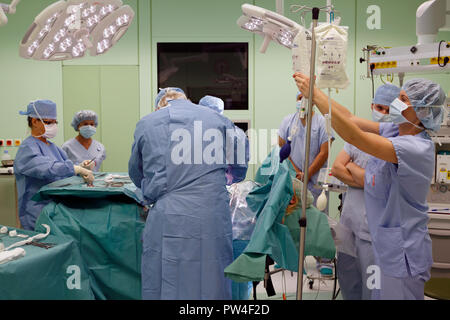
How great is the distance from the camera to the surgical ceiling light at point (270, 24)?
1763 millimetres

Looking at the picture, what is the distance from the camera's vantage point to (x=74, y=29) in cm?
204

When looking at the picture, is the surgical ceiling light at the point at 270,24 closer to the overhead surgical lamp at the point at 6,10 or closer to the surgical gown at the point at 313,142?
the overhead surgical lamp at the point at 6,10

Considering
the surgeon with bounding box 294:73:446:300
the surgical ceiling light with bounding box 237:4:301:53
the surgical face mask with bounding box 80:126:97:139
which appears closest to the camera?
the surgeon with bounding box 294:73:446:300

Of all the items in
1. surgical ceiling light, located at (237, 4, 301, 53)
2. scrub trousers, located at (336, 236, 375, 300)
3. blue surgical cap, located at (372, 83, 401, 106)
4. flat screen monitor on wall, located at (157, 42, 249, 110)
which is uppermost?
flat screen monitor on wall, located at (157, 42, 249, 110)

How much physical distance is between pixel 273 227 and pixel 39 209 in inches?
63.3

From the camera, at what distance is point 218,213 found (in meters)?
2.14

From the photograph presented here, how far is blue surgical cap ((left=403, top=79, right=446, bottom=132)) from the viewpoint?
1737 mm

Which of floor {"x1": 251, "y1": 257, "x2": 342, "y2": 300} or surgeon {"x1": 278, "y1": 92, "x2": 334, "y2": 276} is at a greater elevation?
surgeon {"x1": 278, "y1": 92, "x2": 334, "y2": 276}

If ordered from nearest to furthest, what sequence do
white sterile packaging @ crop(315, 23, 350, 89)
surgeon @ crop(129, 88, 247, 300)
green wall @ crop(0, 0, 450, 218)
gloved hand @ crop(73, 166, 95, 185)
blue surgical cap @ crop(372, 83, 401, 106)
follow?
white sterile packaging @ crop(315, 23, 350, 89)
surgeon @ crop(129, 88, 247, 300)
blue surgical cap @ crop(372, 83, 401, 106)
gloved hand @ crop(73, 166, 95, 185)
green wall @ crop(0, 0, 450, 218)

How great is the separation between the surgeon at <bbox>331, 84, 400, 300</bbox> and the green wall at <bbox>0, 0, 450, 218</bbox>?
2.46 meters

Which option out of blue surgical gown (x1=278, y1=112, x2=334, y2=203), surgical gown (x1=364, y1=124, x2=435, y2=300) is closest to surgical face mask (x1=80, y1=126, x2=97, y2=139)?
blue surgical gown (x1=278, y1=112, x2=334, y2=203)

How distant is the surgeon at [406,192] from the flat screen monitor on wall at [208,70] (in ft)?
10.4

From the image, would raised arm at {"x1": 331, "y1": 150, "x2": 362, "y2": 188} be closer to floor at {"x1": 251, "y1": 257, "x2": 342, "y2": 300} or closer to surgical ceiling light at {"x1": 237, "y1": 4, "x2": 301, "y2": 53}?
surgical ceiling light at {"x1": 237, "y1": 4, "x2": 301, "y2": 53}

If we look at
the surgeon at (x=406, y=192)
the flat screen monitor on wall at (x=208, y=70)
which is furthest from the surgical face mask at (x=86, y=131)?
the surgeon at (x=406, y=192)
